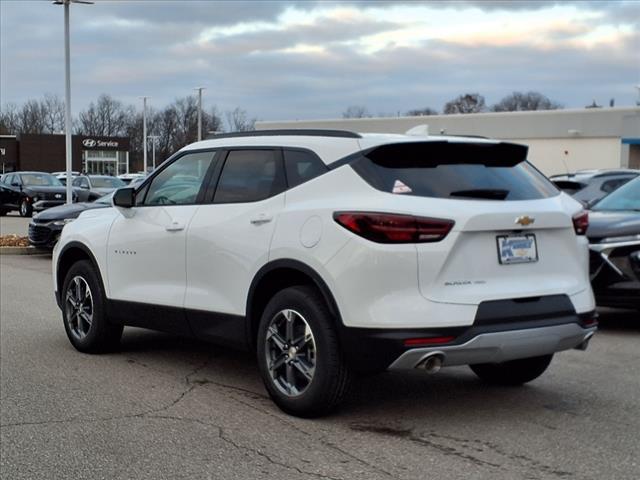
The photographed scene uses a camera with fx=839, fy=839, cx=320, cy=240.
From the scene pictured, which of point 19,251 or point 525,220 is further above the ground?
point 525,220

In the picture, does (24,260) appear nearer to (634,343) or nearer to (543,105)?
(634,343)

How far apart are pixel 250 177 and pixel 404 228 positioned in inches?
62.5

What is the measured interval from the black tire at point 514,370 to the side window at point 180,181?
2614 mm

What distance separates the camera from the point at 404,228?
492 centimetres

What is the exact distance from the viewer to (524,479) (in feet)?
14.5

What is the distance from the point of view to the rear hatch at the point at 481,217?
16.3 ft

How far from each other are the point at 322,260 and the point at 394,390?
161 cm

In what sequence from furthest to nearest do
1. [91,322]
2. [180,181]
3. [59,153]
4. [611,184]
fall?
[59,153] → [611,184] → [91,322] → [180,181]

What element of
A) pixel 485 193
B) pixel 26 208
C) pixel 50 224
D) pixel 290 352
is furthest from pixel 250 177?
pixel 26 208

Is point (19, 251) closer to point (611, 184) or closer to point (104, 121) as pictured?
point (611, 184)

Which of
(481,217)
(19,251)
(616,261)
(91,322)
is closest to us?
(481,217)

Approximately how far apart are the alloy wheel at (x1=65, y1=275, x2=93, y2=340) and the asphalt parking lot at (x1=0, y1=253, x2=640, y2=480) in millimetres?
239

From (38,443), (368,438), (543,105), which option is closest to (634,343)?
(368,438)

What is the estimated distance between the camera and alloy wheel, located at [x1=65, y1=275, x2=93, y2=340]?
25.0 ft
